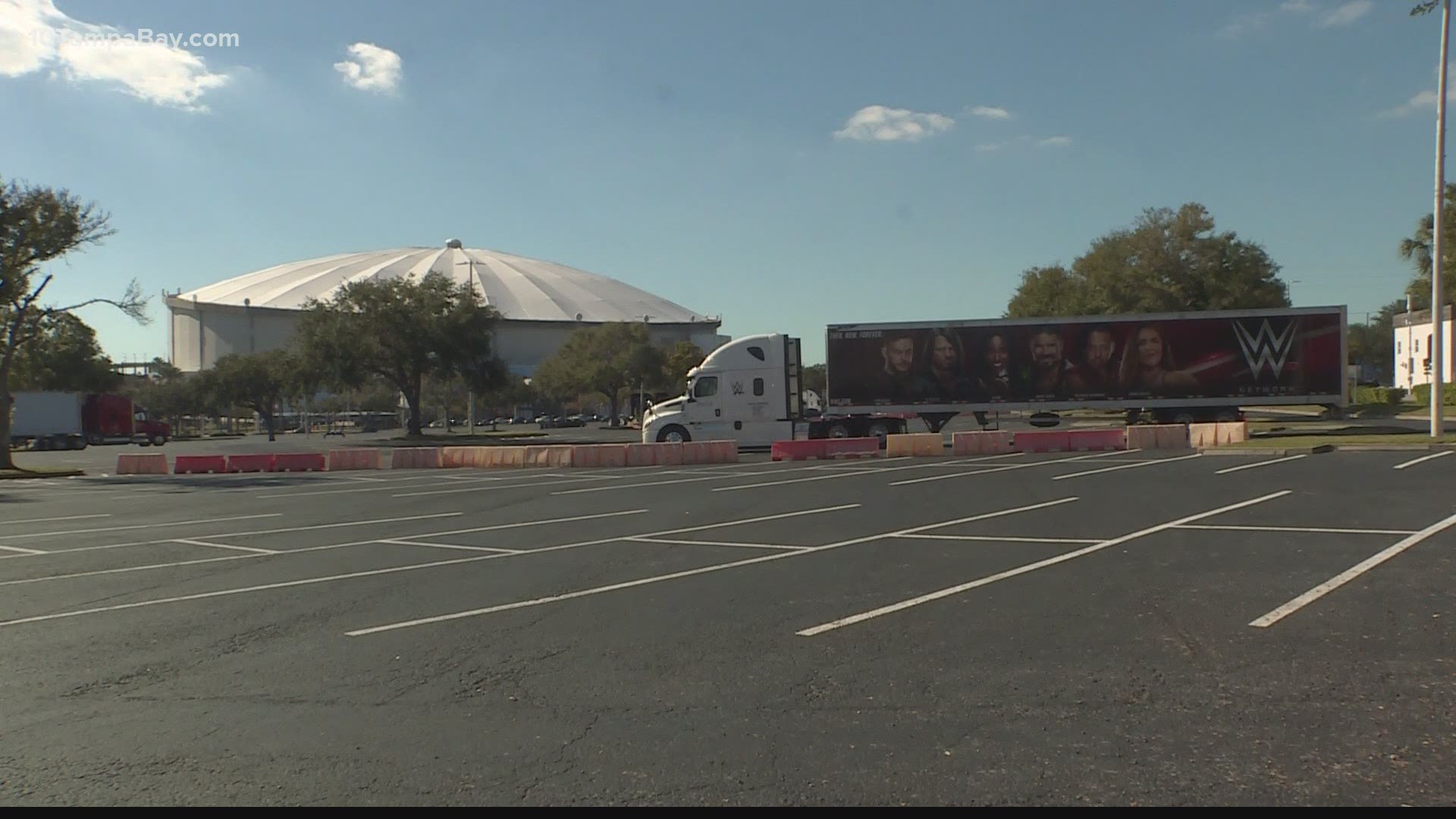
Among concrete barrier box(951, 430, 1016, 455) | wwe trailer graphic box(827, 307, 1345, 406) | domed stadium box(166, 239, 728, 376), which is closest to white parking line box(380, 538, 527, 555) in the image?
concrete barrier box(951, 430, 1016, 455)

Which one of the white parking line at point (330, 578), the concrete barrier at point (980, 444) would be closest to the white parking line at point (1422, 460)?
the concrete barrier at point (980, 444)

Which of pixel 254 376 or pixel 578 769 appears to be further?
pixel 254 376

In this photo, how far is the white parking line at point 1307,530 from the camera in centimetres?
1112

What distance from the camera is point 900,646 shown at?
6.98 meters

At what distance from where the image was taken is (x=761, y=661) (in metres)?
6.70

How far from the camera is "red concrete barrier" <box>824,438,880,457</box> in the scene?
28.5 m

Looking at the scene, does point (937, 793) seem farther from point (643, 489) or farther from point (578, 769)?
point (643, 489)

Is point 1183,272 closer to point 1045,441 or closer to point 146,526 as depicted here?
point 1045,441

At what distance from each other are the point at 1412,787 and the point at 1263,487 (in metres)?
13.1

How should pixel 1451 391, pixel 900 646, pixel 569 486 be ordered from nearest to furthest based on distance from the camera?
pixel 900 646, pixel 569 486, pixel 1451 391

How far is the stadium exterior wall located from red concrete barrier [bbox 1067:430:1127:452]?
379 feet

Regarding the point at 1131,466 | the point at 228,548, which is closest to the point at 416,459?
the point at 228,548

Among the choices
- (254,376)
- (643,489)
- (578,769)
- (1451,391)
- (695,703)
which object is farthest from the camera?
(254,376)

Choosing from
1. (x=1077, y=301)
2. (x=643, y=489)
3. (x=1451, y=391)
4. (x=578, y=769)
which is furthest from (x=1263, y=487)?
(x=1077, y=301)
